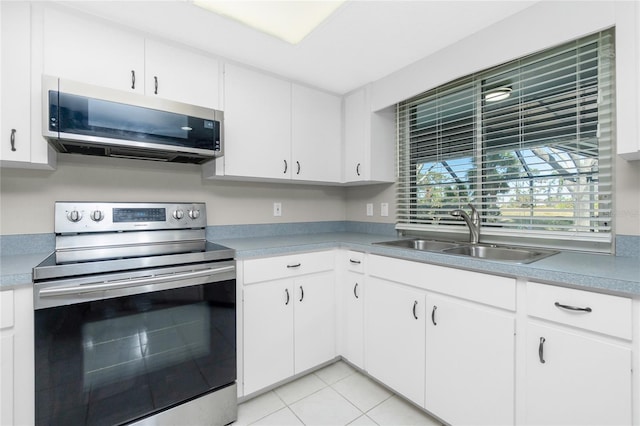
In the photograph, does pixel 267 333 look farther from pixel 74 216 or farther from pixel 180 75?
pixel 180 75

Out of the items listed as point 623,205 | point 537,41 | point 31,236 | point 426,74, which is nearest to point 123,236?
point 31,236

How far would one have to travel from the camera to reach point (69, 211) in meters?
1.65

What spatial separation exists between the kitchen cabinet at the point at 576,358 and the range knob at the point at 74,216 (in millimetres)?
2295

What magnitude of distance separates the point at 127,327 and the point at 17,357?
0.36 m

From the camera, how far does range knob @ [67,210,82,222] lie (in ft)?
5.41

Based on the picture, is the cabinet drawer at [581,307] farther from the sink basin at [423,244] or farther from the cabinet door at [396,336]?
the sink basin at [423,244]

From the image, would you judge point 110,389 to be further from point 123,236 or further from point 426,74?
point 426,74

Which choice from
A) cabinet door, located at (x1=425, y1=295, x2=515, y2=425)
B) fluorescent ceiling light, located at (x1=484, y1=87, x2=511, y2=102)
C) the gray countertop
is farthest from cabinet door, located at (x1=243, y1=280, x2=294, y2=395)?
fluorescent ceiling light, located at (x1=484, y1=87, x2=511, y2=102)

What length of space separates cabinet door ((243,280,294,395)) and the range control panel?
28.1 inches

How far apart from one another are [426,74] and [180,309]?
2062 mm

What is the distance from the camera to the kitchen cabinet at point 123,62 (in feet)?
4.73

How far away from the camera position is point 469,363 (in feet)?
4.54

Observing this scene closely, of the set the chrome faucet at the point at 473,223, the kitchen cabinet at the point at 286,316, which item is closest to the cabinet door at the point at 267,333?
the kitchen cabinet at the point at 286,316

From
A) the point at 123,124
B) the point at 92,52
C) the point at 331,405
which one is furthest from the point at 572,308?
the point at 92,52
